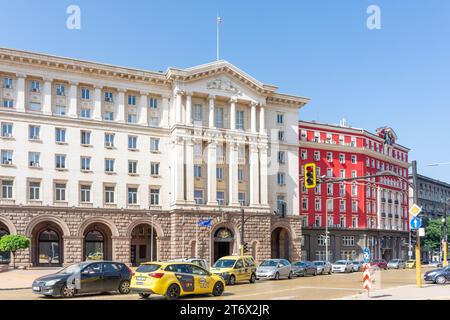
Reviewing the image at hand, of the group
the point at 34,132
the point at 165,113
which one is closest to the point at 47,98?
the point at 34,132

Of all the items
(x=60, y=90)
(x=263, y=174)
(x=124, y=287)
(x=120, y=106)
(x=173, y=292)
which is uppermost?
(x=60, y=90)

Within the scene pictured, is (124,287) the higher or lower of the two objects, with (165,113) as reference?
lower

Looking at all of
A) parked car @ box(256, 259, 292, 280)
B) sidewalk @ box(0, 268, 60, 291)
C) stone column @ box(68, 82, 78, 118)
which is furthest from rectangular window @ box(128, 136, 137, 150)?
parked car @ box(256, 259, 292, 280)

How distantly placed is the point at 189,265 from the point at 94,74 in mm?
40745

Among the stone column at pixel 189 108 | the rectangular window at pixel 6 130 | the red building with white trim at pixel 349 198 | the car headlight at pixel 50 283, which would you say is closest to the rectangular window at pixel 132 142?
the stone column at pixel 189 108

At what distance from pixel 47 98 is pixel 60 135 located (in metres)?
4.05

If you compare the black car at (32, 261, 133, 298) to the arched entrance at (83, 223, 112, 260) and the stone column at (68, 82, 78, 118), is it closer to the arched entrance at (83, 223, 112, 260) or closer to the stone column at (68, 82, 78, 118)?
the arched entrance at (83, 223, 112, 260)

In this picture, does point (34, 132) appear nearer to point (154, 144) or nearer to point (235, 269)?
point (154, 144)

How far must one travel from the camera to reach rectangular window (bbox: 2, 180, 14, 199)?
5584 cm

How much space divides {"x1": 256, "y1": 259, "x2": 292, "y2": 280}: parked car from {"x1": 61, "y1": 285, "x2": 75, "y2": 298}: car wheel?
18379 millimetres

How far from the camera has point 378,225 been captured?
298 ft

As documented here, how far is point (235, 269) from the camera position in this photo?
118 feet

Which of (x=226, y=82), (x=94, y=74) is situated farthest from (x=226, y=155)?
(x=94, y=74)

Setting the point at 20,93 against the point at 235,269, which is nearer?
the point at 235,269
